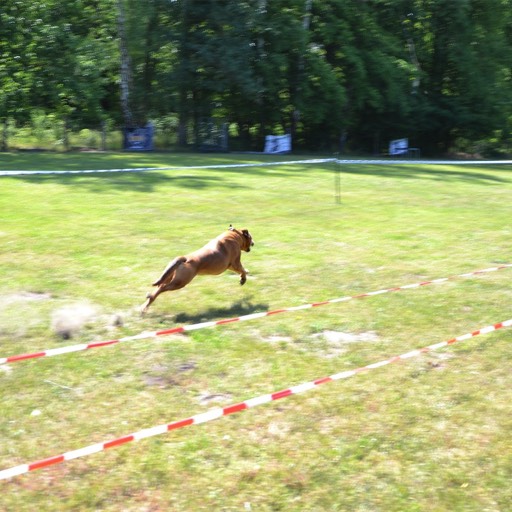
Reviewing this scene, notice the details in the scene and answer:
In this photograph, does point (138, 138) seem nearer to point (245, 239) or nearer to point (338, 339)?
point (245, 239)

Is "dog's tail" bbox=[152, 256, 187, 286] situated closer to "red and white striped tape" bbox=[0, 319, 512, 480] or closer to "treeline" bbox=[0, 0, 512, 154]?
"red and white striped tape" bbox=[0, 319, 512, 480]

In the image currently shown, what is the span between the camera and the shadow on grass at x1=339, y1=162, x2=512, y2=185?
78.9ft

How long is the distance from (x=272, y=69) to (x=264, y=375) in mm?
31742

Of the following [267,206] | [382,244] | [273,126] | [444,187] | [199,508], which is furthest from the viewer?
[273,126]

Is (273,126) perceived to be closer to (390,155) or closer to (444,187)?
(390,155)

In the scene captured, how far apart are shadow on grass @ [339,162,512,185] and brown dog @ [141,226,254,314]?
1604 cm

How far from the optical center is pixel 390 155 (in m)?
41.2

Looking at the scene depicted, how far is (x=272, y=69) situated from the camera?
118 feet

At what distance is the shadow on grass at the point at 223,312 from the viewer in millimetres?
7426

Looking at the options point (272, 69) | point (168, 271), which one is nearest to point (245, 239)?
point (168, 271)

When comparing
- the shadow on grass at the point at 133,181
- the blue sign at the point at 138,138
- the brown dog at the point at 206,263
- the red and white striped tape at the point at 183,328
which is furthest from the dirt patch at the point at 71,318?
the blue sign at the point at 138,138

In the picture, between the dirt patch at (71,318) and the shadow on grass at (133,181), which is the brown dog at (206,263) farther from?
the shadow on grass at (133,181)

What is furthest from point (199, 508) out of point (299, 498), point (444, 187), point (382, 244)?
point (444, 187)

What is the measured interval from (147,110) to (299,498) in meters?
34.8
